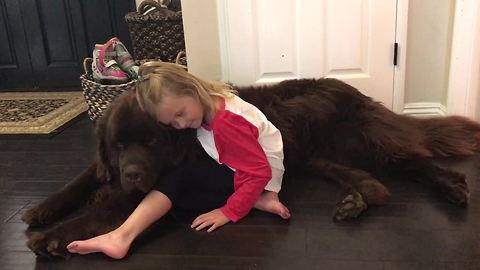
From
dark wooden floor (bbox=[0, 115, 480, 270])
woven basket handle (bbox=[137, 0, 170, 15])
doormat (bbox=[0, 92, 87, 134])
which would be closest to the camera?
dark wooden floor (bbox=[0, 115, 480, 270])

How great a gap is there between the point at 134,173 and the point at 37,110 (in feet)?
6.42

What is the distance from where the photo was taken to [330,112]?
2.09 m

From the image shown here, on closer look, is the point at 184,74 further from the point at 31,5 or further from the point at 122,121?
the point at 31,5

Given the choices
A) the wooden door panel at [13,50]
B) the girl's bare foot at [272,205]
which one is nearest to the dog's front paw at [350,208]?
the girl's bare foot at [272,205]

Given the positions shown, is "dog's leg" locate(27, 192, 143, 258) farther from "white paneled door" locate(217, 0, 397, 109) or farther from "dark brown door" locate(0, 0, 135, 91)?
"dark brown door" locate(0, 0, 135, 91)

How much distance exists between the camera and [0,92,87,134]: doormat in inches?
116

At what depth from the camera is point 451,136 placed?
2189 mm

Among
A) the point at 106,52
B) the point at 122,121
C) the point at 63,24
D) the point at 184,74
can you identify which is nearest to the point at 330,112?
the point at 184,74

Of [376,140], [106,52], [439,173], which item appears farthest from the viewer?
[106,52]

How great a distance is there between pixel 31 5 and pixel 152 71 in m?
2.61

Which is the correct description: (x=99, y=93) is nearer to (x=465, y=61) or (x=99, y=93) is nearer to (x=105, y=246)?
(x=105, y=246)

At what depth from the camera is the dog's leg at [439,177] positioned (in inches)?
68.8

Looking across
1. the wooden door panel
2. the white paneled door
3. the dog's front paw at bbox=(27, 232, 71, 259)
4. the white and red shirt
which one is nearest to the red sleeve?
the white and red shirt

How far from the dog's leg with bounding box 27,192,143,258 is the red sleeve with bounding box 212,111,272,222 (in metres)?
0.34
